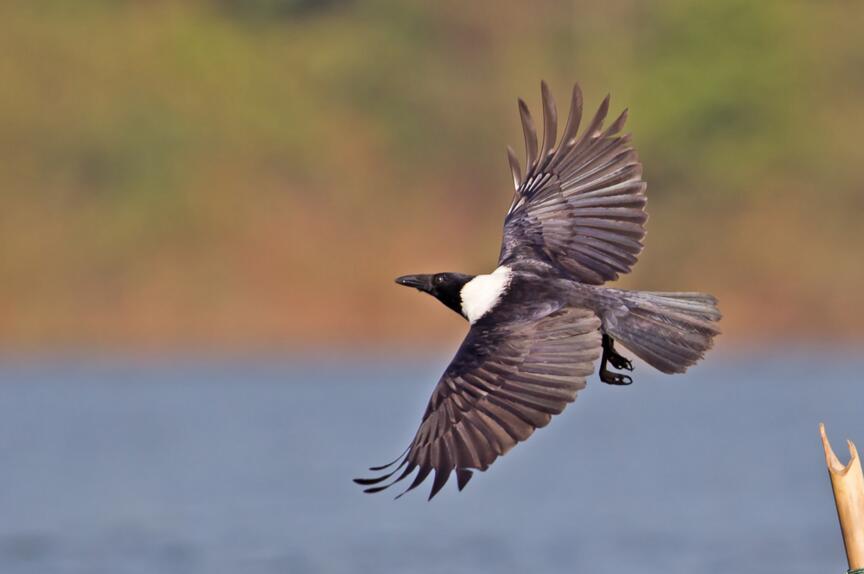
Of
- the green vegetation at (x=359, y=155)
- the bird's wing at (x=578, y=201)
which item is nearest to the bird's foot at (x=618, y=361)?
the bird's wing at (x=578, y=201)

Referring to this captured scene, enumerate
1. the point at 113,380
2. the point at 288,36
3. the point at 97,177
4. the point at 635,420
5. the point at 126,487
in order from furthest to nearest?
the point at 288,36 → the point at 97,177 → the point at 113,380 → the point at 635,420 → the point at 126,487

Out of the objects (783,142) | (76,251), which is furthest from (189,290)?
(783,142)

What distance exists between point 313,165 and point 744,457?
19134mm

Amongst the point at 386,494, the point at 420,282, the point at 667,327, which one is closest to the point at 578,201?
the point at 420,282

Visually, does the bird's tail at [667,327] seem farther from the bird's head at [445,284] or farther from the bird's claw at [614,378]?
the bird's head at [445,284]

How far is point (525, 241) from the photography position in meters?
8.91

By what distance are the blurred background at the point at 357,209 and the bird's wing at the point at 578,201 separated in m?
11.5

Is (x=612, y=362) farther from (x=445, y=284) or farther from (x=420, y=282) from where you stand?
(x=420, y=282)

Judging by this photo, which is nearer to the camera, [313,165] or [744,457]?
[744,457]

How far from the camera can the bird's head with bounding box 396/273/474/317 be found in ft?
29.0

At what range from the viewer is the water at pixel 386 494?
14.5 meters

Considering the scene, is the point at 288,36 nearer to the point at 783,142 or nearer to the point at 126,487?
the point at 783,142

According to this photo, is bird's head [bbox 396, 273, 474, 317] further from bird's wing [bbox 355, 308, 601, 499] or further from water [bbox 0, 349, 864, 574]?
water [bbox 0, 349, 864, 574]

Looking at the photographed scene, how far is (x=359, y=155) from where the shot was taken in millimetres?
37812
